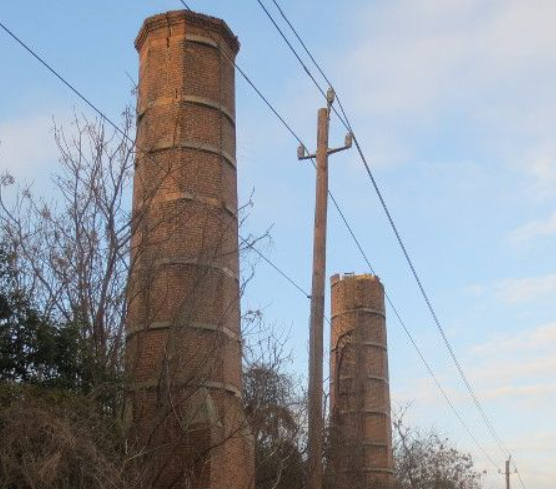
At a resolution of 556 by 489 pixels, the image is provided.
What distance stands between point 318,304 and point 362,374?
16.9 meters

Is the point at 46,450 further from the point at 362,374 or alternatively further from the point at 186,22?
the point at 362,374

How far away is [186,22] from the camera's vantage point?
60.9ft

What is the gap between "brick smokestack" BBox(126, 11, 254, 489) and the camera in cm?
1580

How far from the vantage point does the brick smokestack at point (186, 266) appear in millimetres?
15797

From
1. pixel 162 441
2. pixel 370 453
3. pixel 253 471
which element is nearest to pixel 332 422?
pixel 370 453

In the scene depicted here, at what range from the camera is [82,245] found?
684 inches

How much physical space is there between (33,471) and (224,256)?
5771 mm

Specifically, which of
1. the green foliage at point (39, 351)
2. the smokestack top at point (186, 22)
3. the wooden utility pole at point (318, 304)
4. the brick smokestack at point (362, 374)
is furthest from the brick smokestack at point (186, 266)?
A: the brick smokestack at point (362, 374)

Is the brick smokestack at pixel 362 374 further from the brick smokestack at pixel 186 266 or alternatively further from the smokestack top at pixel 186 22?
the smokestack top at pixel 186 22

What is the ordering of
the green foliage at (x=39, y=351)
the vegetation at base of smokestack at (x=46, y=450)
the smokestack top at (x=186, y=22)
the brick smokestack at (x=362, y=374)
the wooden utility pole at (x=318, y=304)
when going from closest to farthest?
the vegetation at base of smokestack at (x=46, y=450), the wooden utility pole at (x=318, y=304), the green foliage at (x=39, y=351), the smokestack top at (x=186, y=22), the brick smokestack at (x=362, y=374)

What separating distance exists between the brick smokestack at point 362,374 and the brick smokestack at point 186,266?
12.0 metres

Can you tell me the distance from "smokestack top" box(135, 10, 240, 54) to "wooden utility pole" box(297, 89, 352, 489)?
3.95 m

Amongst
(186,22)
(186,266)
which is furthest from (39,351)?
(186,22)

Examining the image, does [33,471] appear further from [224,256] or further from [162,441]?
[224,256]
